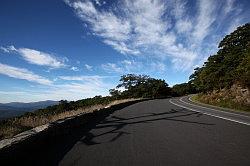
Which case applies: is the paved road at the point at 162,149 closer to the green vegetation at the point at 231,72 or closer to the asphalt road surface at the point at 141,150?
the asphalt road surface at the point at 141,150

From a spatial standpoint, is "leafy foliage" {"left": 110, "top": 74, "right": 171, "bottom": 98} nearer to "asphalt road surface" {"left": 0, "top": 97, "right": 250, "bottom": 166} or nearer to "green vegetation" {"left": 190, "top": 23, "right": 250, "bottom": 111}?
"green vegetation" {"left": 190, "top": 23, "right": 250, "bottom": 111}

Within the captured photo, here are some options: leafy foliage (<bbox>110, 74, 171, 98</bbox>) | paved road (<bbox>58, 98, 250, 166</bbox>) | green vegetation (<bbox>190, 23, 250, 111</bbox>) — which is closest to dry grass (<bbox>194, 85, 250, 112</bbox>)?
green vegetation (<bbox>190, 23, 250, 111</bbox>)

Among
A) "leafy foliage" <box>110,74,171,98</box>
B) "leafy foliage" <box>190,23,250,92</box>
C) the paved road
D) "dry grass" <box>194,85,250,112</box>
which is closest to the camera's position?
the paved road

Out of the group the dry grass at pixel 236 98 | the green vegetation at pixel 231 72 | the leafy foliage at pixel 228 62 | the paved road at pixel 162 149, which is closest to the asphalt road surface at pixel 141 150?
the paved road at pixel 162 149

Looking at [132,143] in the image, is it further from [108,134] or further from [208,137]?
[208,137]

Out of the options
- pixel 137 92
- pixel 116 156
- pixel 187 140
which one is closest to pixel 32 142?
pixel 116 156

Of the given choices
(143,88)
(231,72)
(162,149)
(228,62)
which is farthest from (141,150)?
(143,88)

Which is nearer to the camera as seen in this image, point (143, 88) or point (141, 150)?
point (141, 150)

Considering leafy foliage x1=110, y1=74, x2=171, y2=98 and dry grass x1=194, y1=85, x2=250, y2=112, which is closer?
dry grass x1=194, y1=85, x2=250, y2=112

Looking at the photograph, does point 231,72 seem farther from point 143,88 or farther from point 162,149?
point 143,88

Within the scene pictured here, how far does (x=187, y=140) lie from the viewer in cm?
807

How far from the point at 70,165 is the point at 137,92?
10020cm

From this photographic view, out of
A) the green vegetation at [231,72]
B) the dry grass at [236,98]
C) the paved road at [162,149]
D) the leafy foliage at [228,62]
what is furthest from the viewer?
the leafy foliage at [228,62]

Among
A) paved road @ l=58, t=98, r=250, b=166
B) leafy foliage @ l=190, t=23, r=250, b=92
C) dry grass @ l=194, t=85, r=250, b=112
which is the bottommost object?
paved road @ l=58, t=98, r=250, b=166
